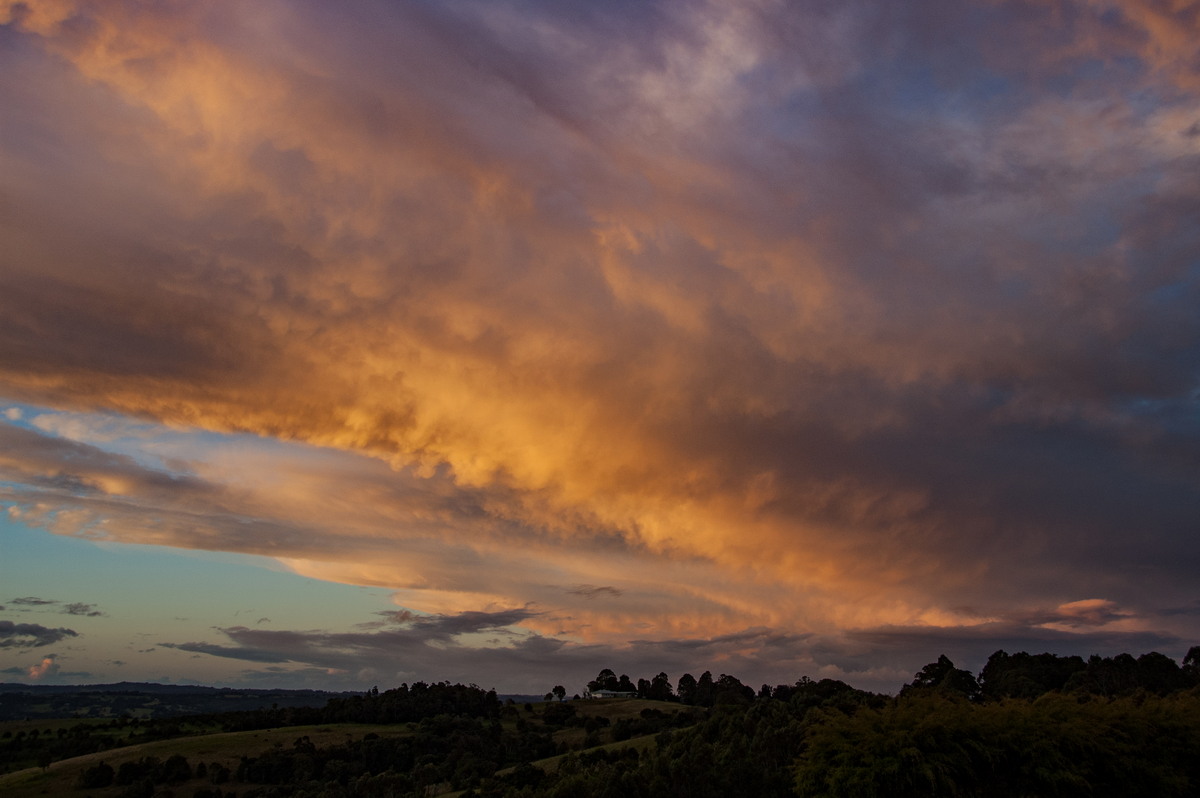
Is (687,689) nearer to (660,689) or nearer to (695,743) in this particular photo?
(660,689)

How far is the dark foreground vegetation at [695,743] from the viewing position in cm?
3061

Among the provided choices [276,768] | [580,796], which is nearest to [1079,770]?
[580,796]

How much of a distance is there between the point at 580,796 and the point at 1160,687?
280 ft

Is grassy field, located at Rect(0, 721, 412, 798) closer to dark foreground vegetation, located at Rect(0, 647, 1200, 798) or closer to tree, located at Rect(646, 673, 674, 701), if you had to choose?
dark foreground vegetation, located at Rect(0, 647, 1200, 798)

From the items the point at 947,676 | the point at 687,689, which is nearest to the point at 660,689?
the point at 687,689

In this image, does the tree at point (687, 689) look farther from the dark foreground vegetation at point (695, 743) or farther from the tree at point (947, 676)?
the tree at point (947, 676)

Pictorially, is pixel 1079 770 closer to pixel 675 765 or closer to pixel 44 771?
pixel 675 765

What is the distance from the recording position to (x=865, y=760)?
28969mm

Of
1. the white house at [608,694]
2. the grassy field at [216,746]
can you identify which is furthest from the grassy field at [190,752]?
the white house at [608,694]

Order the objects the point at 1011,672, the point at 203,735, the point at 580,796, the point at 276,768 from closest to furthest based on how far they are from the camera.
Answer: the point at 580,796
the point at 276,768
the point at 1011,672
the point at 203,735

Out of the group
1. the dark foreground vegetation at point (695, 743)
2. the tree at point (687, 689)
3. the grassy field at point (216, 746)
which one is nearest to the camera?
the dark foreground vegetation at point (695, 743)

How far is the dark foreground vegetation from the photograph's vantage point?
3061cm

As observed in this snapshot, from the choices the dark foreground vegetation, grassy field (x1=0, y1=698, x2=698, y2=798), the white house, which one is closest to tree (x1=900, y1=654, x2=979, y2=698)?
the dark foreground vegetation

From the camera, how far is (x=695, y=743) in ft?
165
